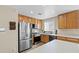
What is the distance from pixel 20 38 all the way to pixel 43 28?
3.29m

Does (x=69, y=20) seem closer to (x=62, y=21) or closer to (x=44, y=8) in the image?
(x=62, y=21)

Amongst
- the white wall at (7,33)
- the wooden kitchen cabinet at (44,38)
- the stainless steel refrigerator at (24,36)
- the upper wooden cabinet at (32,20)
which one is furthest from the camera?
the wooden kitchen cabinet at (44,38)

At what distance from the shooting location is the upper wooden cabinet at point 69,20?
3.79 metres

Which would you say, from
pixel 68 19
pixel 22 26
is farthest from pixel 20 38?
pixel 68 19

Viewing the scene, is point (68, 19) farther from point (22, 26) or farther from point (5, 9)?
point (5, 9)

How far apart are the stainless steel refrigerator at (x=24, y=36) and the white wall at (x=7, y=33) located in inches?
14.8

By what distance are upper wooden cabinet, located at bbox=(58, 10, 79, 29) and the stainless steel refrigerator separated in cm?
178

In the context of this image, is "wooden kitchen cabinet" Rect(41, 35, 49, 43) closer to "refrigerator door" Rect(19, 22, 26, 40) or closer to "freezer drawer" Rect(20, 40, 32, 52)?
"freezer drawer" Rect(20, 40, 32, 52)

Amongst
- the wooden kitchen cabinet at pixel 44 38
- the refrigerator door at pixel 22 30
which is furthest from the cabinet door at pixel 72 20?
the refrigerator door at pixel 22 30

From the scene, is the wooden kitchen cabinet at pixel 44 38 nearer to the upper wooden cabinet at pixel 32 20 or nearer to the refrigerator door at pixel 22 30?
the upper wooden cabinet at pixel 32 20

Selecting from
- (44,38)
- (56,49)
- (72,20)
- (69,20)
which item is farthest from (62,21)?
(56,49)

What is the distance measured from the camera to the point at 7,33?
328 centimetres

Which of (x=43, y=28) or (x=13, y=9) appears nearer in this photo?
(x=13, y=9)

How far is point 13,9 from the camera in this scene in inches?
143
